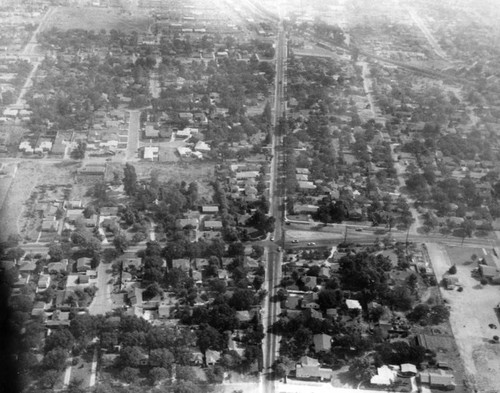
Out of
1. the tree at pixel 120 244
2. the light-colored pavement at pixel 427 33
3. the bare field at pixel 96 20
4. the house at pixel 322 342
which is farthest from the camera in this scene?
the light-colored pavement at pixel 427 33

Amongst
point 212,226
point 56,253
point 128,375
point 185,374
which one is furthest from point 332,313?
point 56,253

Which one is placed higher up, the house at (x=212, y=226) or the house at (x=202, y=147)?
the house at (x=202, y=147)

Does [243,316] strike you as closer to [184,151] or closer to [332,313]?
[332,313]

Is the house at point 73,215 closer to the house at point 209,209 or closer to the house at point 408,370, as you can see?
the house at point 209,209

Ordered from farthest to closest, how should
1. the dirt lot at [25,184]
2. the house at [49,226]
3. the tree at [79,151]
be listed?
the tree at [79,151] < the dirt lot at [25,184] < the house at [49,226]

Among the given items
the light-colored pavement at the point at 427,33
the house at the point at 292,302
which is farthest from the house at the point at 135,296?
the light-colored pavement at the point at 427,33

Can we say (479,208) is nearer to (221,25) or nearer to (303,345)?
→ (303,345)

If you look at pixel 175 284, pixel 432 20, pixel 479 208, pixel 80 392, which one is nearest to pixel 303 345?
pixel 175 284

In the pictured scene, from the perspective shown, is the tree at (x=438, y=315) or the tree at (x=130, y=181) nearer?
the tree at (x=438, y=315)
